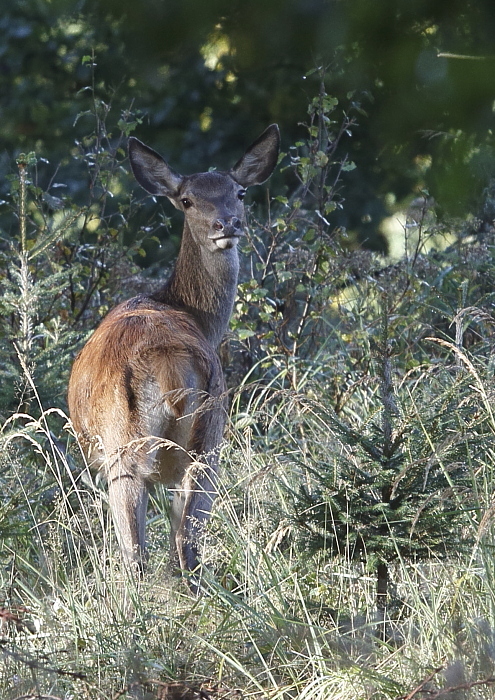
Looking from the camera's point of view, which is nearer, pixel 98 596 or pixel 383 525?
pixel 98 596

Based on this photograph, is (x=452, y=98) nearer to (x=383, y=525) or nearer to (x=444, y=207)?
(x=444, y=207)

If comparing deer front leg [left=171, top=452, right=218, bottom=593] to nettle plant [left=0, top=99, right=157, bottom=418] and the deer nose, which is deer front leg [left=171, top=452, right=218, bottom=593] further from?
the deer nose

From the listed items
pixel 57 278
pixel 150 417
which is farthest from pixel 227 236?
pixel 150 417

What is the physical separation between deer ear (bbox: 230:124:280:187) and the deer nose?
26.7 inches

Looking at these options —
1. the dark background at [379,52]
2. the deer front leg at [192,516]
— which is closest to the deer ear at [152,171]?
the deer front leg at [192,516]

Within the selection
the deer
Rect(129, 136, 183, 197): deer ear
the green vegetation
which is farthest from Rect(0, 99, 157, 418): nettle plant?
the deer

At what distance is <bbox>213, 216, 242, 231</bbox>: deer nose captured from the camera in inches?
236

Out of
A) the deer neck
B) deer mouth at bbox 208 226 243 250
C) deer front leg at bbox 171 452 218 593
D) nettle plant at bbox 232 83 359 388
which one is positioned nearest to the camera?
deer front leg at bbox 171 452 218 593

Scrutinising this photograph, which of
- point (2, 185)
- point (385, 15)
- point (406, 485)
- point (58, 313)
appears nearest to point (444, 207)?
point (385, 15)

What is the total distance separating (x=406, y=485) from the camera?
13.3 feet

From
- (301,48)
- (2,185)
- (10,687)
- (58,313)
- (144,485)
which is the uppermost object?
(2,185)

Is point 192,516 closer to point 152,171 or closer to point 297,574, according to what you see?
point 297,574

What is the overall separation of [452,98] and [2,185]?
10362 millimetres

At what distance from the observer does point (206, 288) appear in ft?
20.4
